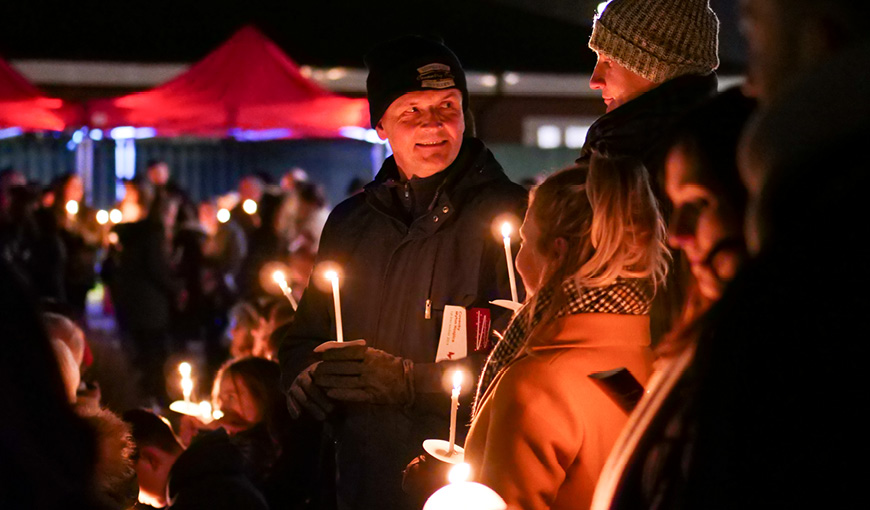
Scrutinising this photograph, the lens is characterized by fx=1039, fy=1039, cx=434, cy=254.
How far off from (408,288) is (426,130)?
532 millimetres

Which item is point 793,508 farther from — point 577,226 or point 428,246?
point 428,246

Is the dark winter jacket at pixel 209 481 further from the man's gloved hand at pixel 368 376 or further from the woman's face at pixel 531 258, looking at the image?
the woman's face at pixel 531 258

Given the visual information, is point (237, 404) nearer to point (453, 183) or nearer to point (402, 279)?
point (402, 279)

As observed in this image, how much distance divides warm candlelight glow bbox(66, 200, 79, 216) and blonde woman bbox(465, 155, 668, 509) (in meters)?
10.4

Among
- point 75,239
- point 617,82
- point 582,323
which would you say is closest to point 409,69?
point 617,82

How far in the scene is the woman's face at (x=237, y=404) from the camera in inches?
179

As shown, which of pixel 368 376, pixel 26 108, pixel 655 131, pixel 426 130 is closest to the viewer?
pixel 655 131

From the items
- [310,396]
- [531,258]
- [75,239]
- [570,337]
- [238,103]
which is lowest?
[75,239]

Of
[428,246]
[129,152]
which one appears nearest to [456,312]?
[428,246]

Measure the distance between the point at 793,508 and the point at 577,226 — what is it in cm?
126

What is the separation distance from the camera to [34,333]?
1.56 metres

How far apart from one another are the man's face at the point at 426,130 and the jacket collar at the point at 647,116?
0.86 m

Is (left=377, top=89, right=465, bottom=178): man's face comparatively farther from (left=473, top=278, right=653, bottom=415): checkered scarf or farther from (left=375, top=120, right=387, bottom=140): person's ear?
(left=473, top=278, right=653, bottom=415): checkered scarf

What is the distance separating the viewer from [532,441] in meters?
2.12
